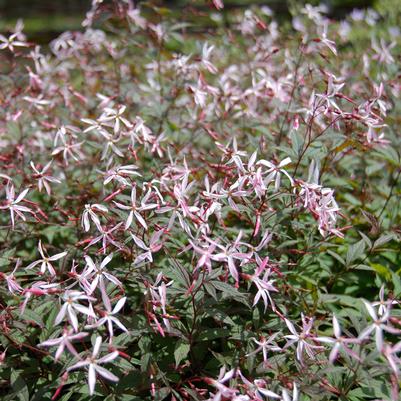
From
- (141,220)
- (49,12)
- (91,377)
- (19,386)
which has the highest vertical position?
(141,220)

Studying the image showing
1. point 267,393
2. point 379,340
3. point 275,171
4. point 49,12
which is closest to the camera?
point 379,340

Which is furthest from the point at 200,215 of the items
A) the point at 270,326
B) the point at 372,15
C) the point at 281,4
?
the point at 281,4

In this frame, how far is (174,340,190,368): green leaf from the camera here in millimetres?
1489

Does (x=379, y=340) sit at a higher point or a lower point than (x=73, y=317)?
higher

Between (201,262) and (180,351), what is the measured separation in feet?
0.94

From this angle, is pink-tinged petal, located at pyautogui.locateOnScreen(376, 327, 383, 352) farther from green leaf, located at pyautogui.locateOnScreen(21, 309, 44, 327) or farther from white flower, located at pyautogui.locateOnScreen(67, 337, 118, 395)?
green leaf, located at pyautogui.locateOnScreen(21, 309, 44, 327)

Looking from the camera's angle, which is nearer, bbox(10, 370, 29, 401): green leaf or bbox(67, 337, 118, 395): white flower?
bbox(67, 337, 118, 395): white flower

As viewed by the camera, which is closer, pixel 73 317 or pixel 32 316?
pixel 73 317

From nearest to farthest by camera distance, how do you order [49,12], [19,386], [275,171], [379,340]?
1. [379,340]
2. [19,386]
3. [275,171]
4. [49,12]

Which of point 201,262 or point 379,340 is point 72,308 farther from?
point 379,340

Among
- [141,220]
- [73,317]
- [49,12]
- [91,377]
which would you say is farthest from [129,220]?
[49,12]

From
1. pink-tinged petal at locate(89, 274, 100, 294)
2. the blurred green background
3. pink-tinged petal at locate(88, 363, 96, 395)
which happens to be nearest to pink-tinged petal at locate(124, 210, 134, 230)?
pink-tinged petal at locate(89, 274, 100, 294)

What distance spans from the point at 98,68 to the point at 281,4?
7208mm

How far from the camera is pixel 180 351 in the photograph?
1.51m
